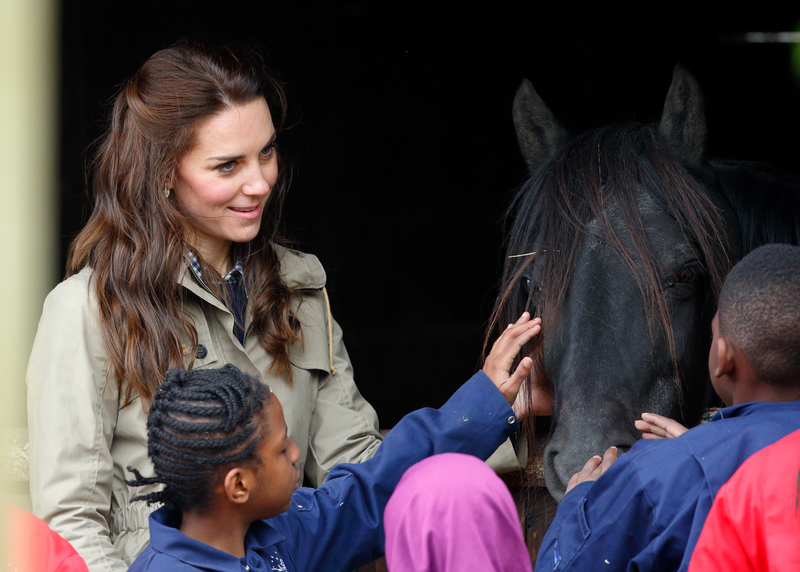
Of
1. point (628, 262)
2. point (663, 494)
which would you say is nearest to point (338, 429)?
point (628, 262)

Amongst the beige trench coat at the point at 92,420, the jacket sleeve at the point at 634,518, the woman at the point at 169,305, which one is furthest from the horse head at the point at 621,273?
the beige trench coat at the point at 92,420

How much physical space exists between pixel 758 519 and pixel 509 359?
84cm

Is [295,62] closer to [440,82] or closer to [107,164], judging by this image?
[440,82]

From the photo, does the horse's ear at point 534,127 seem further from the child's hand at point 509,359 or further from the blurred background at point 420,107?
the blurred background at point 420,107

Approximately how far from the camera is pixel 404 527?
3.81ft

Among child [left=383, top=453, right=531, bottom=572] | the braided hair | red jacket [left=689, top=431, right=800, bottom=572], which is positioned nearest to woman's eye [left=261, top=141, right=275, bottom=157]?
the braided hair

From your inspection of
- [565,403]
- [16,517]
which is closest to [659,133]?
[565,403]

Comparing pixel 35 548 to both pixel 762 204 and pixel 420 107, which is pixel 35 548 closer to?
pixel 762 204

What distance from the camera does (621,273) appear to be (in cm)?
206

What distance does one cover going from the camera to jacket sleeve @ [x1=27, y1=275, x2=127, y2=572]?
179cm

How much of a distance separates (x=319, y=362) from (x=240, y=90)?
758 millimetres

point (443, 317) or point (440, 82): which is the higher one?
point (440, 82)

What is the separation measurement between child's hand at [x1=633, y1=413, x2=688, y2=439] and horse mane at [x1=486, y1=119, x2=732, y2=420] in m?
0.27

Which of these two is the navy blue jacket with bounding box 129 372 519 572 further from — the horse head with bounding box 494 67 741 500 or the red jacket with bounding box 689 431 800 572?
the red jacket with bounding box 689 431 800 572
